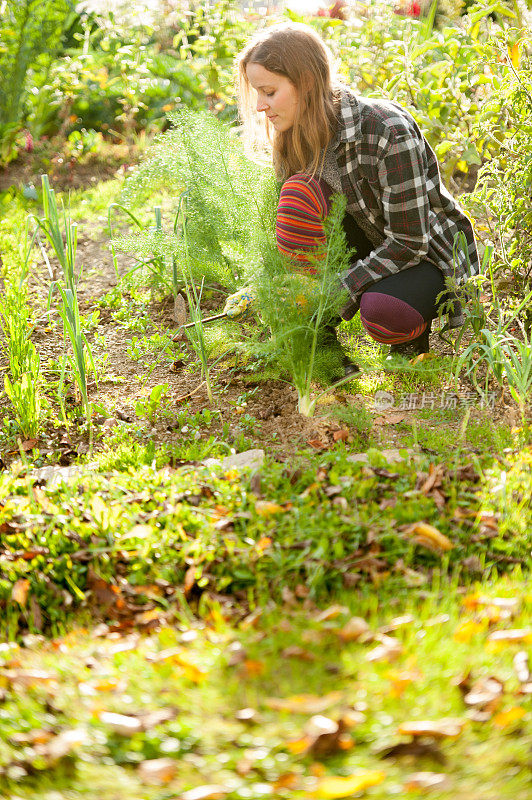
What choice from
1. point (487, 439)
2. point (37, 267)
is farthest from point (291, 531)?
point (37, 267)

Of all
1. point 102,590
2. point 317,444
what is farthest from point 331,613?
point 317,444

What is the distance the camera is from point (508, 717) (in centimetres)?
129

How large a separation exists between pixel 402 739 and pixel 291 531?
2.13 ft

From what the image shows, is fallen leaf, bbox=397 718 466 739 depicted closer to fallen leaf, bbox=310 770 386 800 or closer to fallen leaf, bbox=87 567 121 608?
fallen leaf, bbox=310 770 386 800

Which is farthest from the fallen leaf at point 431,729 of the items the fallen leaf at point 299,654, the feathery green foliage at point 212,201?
the feathery green foliage at point 212,201

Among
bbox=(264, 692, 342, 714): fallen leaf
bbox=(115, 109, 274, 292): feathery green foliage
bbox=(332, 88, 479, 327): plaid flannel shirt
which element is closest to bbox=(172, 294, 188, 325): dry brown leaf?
bbox=(115, 109, 274, 292): feathery green foliage

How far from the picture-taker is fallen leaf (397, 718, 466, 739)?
49.6 inches

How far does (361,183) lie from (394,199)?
0.53 feet

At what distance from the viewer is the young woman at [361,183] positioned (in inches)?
98.8

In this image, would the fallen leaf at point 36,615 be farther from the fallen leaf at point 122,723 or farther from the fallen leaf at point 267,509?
the fallen leaf at point 267,509

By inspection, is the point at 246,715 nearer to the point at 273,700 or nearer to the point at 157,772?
the point at 273,700

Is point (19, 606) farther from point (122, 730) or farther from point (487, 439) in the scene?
point (487, 439)

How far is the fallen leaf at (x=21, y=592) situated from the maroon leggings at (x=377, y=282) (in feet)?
4.96

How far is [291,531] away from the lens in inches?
72.2
